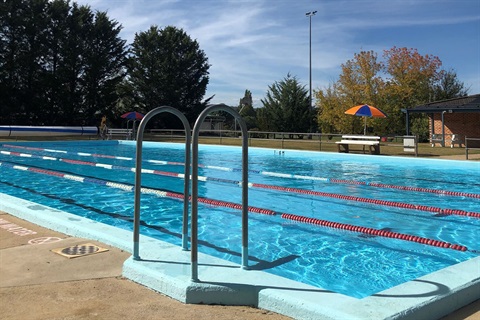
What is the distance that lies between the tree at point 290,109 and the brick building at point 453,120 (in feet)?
43.0

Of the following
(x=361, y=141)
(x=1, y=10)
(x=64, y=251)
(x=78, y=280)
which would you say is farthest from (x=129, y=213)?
(x=1, y=10)

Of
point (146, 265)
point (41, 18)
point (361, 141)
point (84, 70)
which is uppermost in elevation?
point (41, 18)

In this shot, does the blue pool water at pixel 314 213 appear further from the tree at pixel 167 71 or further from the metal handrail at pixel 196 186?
the tree at pixel 167 71

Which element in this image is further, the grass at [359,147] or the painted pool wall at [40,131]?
the painted pool wall at [40,131]

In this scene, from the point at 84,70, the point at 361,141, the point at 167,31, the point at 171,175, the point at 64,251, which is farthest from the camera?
the point at 167,31

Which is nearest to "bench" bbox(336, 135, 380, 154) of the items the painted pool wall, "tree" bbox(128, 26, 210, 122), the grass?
the grass

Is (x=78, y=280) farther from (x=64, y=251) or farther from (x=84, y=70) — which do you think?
(x=84, y=70)

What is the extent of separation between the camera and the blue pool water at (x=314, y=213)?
4887 millimetres

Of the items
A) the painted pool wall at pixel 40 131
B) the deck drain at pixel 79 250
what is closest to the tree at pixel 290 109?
the painted pool wall at pixel 40 131

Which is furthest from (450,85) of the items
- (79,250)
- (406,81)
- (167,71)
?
(79,250)

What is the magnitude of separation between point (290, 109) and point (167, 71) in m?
12.7

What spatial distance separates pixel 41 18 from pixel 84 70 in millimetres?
5343

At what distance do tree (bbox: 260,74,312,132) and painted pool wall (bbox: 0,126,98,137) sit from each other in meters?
15.1

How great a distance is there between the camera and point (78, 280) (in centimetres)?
339
